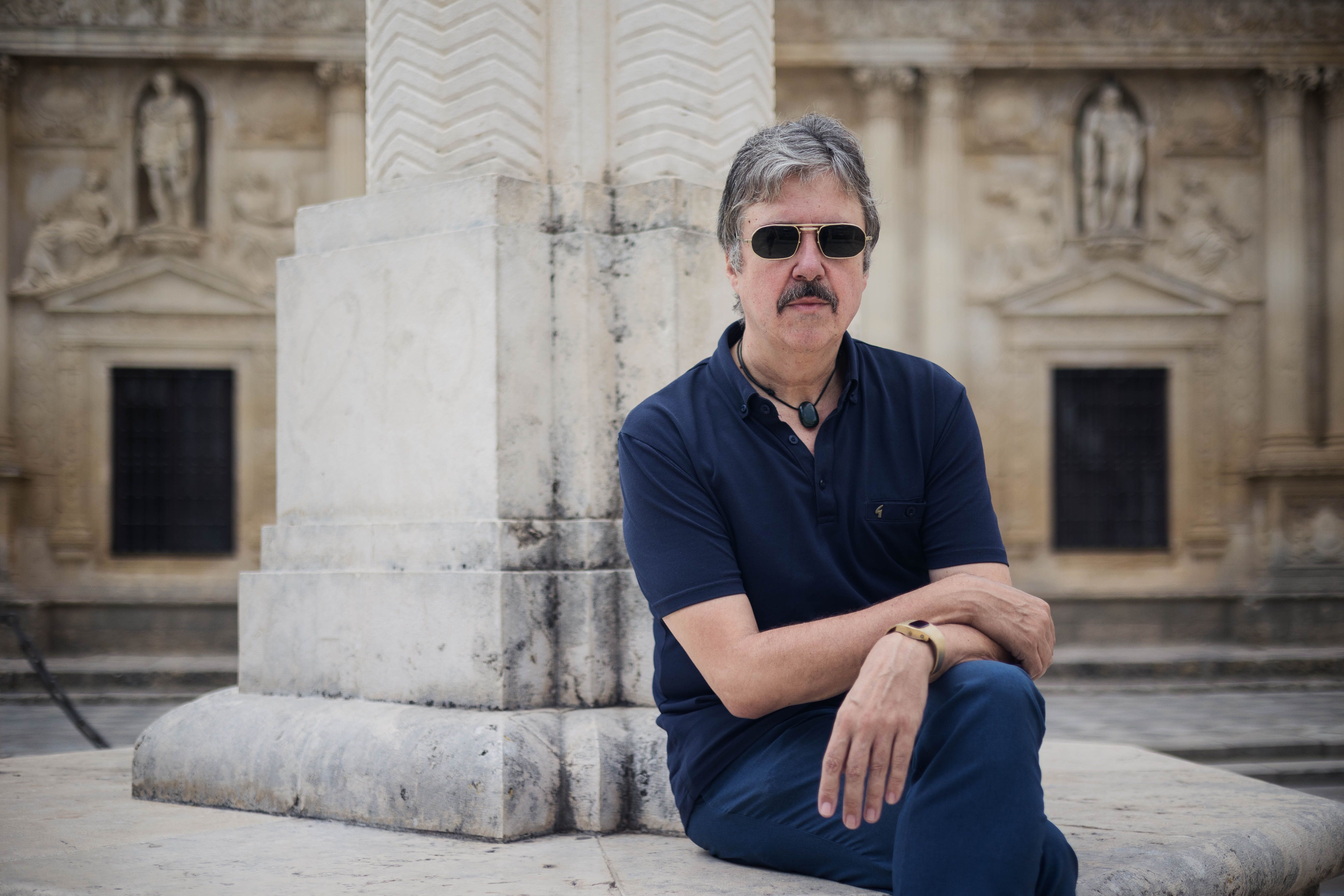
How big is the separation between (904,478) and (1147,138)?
16.2 meters

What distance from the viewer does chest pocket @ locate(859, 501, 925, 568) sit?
7.54 ft

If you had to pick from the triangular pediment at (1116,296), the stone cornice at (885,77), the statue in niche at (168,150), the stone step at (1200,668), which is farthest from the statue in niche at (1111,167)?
the statue in niche at (168,150)

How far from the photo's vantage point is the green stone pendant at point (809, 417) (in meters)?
2.37

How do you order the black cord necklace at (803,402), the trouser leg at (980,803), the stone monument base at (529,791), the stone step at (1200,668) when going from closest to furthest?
the trouser leg at (980,803) < the black cord necklace at (803,402) < the stone monument base at (529,791) < the stone step at (1200,668)

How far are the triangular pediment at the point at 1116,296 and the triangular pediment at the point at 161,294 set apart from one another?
10.0m

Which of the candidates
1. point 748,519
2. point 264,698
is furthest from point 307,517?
point 748,519

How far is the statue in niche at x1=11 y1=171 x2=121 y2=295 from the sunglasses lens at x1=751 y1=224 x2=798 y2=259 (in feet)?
50.7

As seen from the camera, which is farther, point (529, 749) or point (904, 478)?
point (529, 749)

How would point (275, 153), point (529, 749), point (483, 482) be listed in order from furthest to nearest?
point (275, 153), point (483, 482), point (529, 749)

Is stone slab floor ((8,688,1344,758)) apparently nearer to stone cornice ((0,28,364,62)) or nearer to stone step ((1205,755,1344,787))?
stone step ((1205,755,1344,787))

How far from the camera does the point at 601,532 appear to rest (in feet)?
9.85

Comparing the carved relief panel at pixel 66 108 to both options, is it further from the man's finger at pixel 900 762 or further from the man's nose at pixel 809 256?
the man's finger at pixel 900 762

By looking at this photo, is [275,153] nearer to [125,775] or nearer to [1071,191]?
[1071,191]

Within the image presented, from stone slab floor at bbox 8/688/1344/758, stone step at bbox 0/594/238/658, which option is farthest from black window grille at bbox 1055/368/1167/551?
stone step at bbox 0/594/238/658
